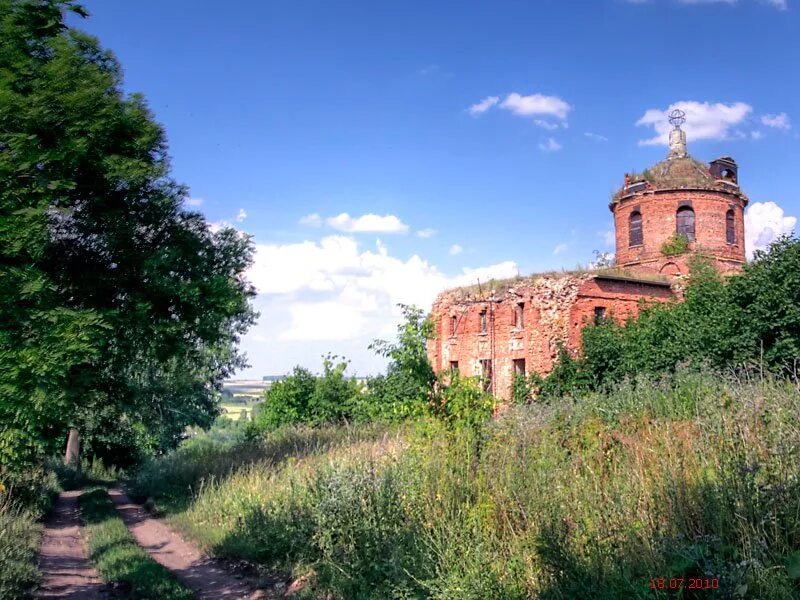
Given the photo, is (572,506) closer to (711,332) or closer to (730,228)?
(711,332)

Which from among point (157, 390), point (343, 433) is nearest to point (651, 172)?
point (343, 433)

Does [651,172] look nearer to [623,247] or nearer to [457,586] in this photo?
[623,247]

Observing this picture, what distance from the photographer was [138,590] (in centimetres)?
914

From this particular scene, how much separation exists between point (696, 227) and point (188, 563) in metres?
31.3

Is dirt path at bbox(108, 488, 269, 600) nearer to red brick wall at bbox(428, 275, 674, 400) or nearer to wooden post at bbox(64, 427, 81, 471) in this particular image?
red brick wall at bbox(428, 275, 674, 400)

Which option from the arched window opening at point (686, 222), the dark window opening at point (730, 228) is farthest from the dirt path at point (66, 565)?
the dark window opening at point (730, 228)

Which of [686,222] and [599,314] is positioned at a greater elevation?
[686,222]

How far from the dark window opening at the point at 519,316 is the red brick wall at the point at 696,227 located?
935 cm

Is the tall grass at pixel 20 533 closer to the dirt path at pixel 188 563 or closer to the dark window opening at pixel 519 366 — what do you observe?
the dirt path at pixel 188 563

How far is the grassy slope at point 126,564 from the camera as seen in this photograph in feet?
29.8

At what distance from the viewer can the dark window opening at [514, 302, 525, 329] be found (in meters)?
29.6

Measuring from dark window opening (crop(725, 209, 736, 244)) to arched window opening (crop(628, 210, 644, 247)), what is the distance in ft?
14.7

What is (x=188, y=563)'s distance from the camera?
12016 millimetres

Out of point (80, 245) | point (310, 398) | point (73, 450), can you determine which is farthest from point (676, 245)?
point (73, 450)
